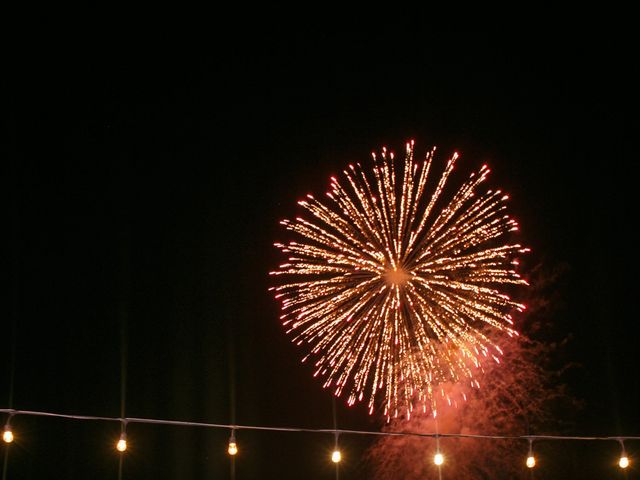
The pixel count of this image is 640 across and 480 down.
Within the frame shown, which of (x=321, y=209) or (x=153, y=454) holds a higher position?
(x=321, y=209)

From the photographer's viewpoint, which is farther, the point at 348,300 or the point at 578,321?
the point at 578,321

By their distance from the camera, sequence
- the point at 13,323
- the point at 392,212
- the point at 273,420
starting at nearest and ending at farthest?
the point at 392,212 → the point at 13,323 → the point at 273,420

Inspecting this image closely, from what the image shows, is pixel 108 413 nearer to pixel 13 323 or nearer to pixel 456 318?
pixel 13 323

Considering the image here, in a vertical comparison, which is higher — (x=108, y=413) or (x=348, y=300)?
(x=348, y=300)

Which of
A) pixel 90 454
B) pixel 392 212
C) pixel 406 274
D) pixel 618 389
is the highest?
pixel 392 212

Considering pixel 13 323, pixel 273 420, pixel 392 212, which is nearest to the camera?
pixel 392 212

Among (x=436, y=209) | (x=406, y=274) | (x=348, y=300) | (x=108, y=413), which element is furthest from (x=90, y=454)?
(x=436, y=209)

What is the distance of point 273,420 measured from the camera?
42.4ft

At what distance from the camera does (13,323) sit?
1132 cm

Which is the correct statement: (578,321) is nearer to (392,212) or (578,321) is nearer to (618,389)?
(618,389)

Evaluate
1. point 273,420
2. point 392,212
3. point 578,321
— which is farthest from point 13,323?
point 578,321

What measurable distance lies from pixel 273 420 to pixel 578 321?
18.3 ft

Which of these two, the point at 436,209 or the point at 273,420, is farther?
the point at 273,420

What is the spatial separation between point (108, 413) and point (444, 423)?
5628mm
